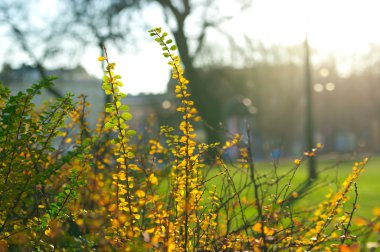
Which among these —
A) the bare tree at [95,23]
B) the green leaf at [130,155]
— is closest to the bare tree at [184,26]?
the bare tree at [95,23]

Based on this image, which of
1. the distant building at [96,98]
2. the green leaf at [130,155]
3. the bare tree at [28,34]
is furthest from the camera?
the distant building at [96,98]

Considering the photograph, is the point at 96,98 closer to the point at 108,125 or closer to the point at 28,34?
the point at 28,34

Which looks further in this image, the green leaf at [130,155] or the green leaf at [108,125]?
the green leaf at [130,155]

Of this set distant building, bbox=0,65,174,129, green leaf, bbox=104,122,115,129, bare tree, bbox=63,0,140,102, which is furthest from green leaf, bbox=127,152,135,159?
distant building, bbox=0,65,174,129

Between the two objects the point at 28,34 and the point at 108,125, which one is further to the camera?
the point at 28,34

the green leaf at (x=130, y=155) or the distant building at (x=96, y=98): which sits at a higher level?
the distant building at (x=96, y=98)

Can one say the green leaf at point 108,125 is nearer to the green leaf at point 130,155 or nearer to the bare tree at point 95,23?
the green leaf at point 130,155

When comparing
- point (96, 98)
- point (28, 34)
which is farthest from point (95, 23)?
point (96, 98)

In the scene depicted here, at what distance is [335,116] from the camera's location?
176 ft

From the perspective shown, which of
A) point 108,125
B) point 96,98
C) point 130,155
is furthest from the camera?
point 96,98

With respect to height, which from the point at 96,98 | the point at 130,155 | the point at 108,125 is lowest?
the point at 130,155

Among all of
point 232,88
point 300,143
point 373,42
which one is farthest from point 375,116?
point 232,88

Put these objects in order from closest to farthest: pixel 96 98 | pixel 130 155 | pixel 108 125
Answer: pixel 108 125 < pixel 130 155 < pixel 96 98

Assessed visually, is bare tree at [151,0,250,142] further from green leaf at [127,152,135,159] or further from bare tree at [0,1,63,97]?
green leaf at [127,152,135,159]
